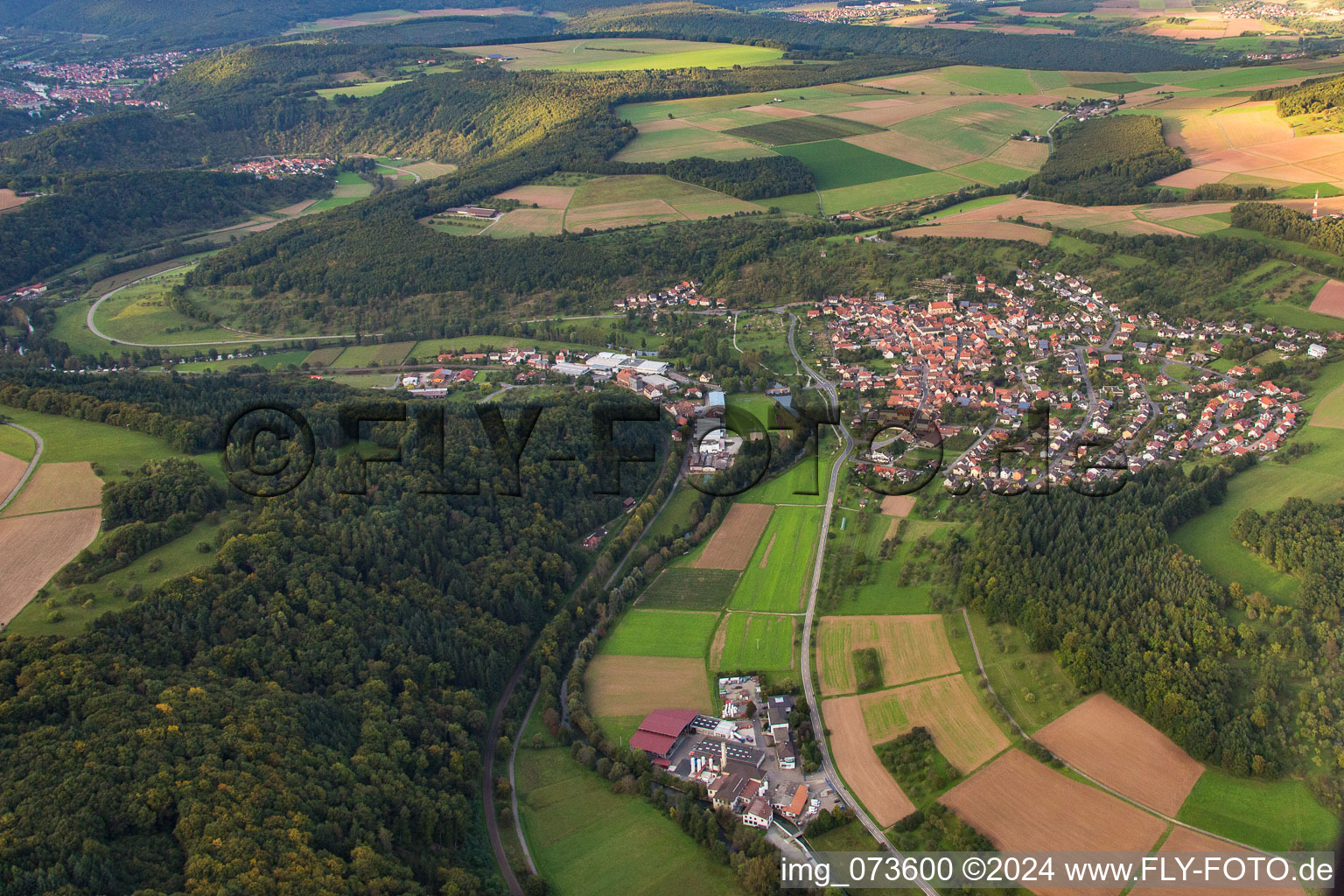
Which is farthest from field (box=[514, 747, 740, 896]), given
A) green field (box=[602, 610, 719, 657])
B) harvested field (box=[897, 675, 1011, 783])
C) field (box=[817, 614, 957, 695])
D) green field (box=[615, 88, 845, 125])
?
green field (box=[615, 88, 845, 125])

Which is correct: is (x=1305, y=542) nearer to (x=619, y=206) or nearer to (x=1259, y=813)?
(x=1259, y=813)

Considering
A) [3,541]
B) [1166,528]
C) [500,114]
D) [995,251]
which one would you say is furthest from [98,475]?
[500,114]

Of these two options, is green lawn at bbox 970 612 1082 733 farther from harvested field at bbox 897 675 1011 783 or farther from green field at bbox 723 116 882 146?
green field at bbox 723 116 882 146

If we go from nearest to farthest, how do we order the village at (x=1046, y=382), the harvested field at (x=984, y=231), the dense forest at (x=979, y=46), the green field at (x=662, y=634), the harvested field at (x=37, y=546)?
the harvested field at (x=37, y=546)
the green field at (x=662, y=634)
the village at (x=1046, y=382)
the harvested field at (x=984, y=231)
the dense forest at (x=979, y=46)

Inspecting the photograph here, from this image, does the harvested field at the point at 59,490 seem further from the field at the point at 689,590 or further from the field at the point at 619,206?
the field at the point at 619,206

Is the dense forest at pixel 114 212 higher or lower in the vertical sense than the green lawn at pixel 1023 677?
higher

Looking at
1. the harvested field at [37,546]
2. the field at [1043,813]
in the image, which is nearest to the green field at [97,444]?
the harvested field at [37,546]
